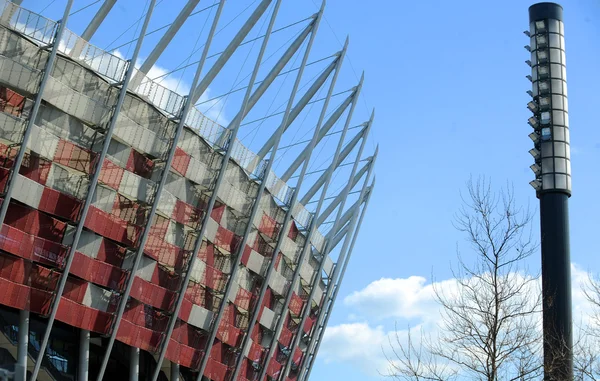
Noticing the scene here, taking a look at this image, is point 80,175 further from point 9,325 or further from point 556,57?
point 556,57

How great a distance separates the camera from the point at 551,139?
52.5m

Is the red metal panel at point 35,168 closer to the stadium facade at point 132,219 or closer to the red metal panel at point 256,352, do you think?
the stadium facade at point 132,219

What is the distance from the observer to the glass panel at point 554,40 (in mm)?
53906

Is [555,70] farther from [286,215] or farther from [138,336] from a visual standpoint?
[138,336]

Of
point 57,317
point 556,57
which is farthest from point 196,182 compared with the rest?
point 556,57

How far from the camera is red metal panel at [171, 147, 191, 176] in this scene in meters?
40.8

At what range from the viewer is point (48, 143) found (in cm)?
3534

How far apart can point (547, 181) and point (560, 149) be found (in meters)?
2.30

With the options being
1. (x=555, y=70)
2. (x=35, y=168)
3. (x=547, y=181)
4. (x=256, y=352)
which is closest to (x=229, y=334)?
(x=256, y=352)

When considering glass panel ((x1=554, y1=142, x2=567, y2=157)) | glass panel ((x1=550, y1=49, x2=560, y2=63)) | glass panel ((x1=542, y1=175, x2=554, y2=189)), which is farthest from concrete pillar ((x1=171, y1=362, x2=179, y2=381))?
glass panel ((x1=550, y1=49, x2=560, y2=63))

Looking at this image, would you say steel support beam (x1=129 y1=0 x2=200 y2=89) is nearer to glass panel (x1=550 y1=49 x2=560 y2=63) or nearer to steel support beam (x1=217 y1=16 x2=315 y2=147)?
steel support beam (x1=217 y1=16 x2=315 y2=147)

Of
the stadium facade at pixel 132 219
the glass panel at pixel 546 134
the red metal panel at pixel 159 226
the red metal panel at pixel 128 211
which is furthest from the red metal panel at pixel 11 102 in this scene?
the glass panel at pixel 546 134

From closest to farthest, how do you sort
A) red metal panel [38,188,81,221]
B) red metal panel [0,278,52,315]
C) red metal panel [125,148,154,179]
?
red metal panel [0,278,52,315], red metal panel [38,188,81,221], red metal panel [125,148,154,179]

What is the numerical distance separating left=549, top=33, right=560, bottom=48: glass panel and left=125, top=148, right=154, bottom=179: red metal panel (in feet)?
89.1
